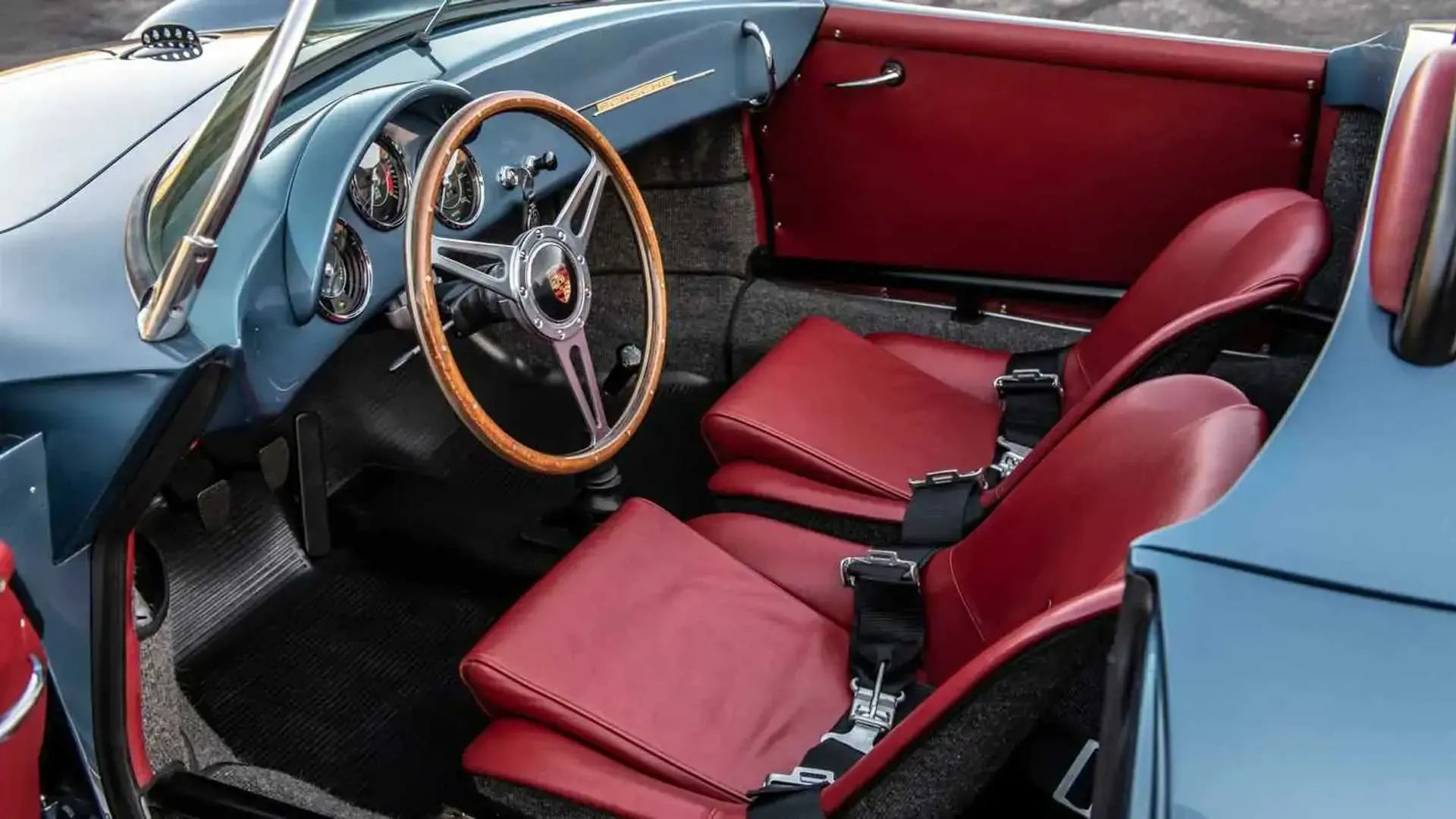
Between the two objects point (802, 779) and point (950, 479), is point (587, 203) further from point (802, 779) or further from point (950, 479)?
point (802, 779)

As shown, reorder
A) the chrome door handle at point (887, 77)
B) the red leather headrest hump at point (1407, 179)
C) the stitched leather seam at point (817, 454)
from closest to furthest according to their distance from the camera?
the red leather headrest hump at point (1407, 179), the stitched leather seam at point (817, 454), the chrome door handle at point (887, 77)

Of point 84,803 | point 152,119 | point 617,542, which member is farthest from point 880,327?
point 84,803

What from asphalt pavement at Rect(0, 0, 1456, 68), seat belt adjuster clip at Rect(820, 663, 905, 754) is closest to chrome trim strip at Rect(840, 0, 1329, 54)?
seat belt adjuster clip at Rect(820, 663, 905, 754)

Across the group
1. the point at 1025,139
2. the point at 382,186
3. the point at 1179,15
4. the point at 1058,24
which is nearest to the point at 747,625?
the point at 382,186

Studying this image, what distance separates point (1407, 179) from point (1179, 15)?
4.77 meters

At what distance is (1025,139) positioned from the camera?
6.83 feet

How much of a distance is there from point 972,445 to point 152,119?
1.24 m

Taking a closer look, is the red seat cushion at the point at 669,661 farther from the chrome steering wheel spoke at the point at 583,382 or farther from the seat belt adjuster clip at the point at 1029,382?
the seat belt adjuster clip at the point at 1029,382

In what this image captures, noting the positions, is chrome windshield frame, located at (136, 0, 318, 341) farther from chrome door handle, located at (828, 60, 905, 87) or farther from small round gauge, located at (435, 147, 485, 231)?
chrome door handle, located at (828, 60, 905, 87)

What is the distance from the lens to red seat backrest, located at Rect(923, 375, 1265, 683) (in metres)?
0.99

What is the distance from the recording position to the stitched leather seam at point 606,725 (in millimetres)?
1258

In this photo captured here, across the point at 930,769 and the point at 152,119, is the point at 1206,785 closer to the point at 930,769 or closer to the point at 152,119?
the point at 930,769

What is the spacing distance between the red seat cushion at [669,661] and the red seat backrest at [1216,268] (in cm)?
62

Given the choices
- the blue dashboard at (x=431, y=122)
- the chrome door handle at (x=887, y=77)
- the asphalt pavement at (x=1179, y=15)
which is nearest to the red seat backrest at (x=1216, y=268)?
the chrome door handle at (x=887, y=77)
